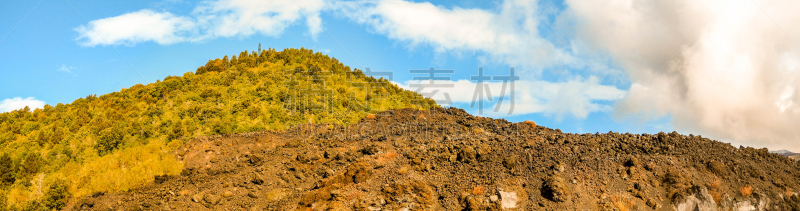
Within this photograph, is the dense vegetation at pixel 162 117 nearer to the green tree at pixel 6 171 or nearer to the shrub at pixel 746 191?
the green tree at pixel 6 171

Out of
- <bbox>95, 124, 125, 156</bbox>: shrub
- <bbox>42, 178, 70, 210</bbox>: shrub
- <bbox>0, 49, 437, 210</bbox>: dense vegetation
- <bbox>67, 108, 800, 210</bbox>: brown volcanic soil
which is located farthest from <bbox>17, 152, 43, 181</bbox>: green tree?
<bbox>67, 108, 800, 210</bbox>: brown volcanic soil

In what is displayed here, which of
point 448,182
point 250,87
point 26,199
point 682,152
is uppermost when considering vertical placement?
point 250,87

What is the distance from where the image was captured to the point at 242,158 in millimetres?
18453

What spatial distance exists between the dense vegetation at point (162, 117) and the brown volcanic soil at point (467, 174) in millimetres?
1457

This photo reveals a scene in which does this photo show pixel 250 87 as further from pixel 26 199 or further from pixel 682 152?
pixel 682 152

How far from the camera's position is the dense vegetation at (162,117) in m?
17.5

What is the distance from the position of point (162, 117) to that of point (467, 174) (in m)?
16.2

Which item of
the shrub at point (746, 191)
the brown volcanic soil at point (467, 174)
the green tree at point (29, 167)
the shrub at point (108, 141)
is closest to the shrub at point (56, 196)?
the brown volcanic soil at point (467, 174)

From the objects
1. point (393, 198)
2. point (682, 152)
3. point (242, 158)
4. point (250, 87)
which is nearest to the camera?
point (393, 198)

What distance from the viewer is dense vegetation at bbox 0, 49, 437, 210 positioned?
57.6ft

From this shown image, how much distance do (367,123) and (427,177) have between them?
7479 mm

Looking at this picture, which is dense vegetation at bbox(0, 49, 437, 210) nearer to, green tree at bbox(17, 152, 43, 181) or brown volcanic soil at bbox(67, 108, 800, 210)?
green tree at bbox(17, 152, 43, 181)

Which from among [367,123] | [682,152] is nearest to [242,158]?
[367,123]

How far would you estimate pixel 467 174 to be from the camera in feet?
51.6
